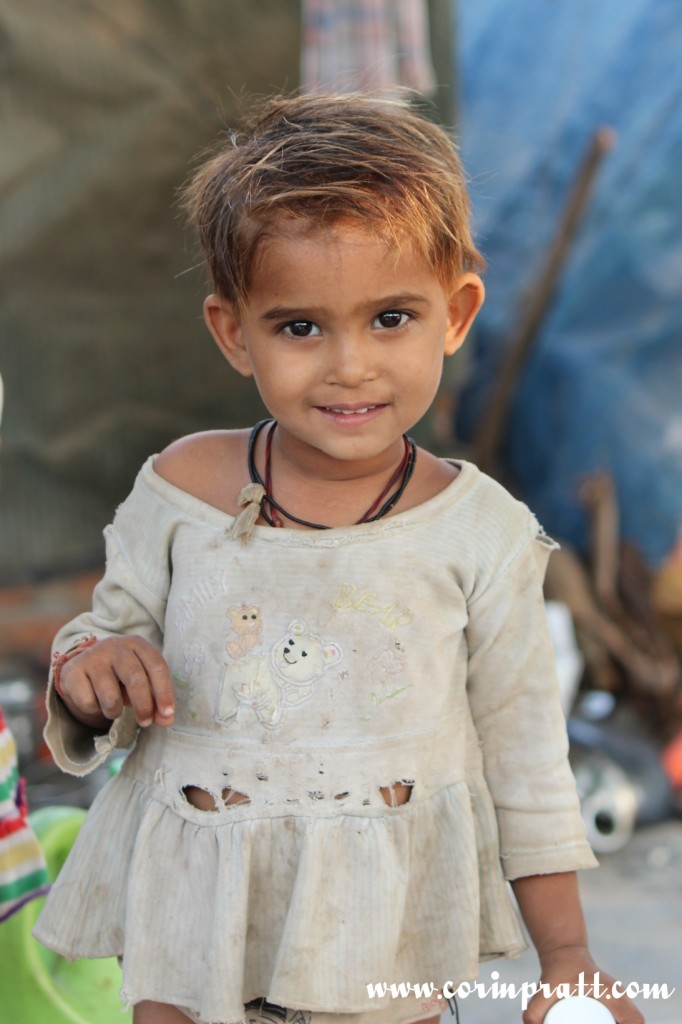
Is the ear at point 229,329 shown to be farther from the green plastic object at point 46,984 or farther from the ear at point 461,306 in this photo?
the green plastic object at point 46,984

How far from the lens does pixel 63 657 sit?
1541mm

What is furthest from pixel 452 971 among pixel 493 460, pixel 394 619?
pixel 493 460

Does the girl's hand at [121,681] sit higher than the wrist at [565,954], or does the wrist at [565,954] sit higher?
the girl's hand at [121,681]

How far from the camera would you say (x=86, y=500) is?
399 cm

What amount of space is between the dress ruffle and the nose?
548 mm

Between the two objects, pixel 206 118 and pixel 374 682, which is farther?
pixel 206 118

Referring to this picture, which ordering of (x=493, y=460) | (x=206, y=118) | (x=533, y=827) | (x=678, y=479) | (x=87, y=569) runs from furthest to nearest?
(x=493, y=460) → (x=678, y=479) → (x=87, y=569) → (x=206, y=118) → (x=533, y=827)

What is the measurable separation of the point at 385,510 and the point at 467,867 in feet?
1.56

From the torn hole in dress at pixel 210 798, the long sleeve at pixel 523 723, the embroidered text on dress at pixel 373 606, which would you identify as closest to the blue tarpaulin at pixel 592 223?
the long sleeve at pixel 523 723

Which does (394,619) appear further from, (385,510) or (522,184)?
(522,184)

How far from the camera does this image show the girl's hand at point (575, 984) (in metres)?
1.48

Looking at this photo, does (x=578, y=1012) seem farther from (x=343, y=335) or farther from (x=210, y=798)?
(x=343, y=335)

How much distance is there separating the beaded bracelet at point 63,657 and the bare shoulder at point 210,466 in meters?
0.24

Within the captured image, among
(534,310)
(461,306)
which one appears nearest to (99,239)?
(534,310)
